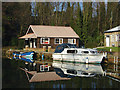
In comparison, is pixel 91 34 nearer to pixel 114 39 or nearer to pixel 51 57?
pixel 114 39

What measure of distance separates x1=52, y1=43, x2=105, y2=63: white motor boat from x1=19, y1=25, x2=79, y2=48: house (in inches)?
434

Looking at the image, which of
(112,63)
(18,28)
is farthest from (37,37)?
(18,28)

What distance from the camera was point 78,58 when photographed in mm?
31203

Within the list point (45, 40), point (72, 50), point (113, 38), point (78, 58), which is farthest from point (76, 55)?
point (113, 38)

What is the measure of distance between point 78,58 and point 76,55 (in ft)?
1.76

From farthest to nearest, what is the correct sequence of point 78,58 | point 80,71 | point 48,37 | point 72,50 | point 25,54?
point 48,37, point 25,54, point 72,50, point 78,58, point 80,71

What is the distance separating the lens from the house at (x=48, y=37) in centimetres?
4478

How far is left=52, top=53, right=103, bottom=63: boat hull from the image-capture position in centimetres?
3000

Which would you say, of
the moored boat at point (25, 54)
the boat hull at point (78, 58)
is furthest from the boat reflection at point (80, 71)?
the moored boat at point (25, 54)

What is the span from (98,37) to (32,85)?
130 ft

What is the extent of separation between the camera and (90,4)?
2566 inches

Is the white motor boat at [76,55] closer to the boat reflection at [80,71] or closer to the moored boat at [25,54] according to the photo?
the boat reflection at [80,71]

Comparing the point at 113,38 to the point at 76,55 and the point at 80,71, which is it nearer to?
the point at 76,55

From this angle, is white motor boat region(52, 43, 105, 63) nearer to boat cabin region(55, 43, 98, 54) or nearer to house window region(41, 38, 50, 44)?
boat cabin region(55, 43, 98, 54)
